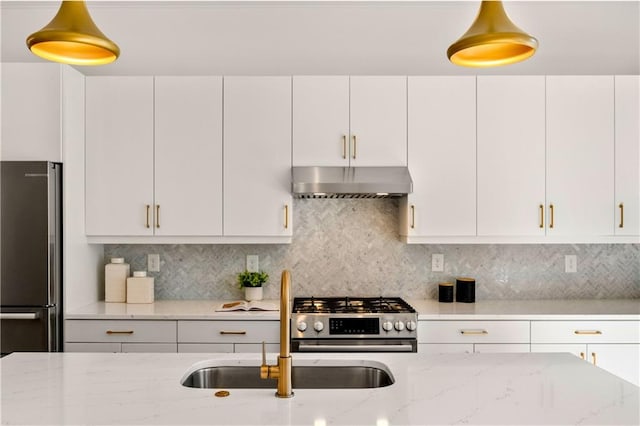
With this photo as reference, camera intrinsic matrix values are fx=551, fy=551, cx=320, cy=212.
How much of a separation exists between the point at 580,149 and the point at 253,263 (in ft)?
7.55

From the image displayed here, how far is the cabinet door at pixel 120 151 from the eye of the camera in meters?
3.54

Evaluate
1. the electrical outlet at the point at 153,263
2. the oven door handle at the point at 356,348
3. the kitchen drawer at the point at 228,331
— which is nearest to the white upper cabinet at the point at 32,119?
the electrical outlet at the point at 153,263

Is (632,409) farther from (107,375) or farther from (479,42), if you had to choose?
(107,375)

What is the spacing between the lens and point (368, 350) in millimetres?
3166

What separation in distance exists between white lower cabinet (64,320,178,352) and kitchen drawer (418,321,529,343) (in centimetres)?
151

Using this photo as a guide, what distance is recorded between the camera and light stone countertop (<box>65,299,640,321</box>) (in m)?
3.26

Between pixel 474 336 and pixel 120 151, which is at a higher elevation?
pixel 120 151

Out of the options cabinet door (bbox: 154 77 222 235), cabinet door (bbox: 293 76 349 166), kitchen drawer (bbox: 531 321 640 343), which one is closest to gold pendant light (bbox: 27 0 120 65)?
cabinet door (bbox: 154 77 222 235)

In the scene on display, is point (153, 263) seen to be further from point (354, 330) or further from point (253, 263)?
point (354, 330)

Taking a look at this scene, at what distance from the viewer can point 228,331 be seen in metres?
3.26

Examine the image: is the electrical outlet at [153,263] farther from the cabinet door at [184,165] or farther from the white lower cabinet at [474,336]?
the white lower cabinet at [474,336]

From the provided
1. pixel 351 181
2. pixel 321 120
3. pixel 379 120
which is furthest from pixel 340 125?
pixel 351 181

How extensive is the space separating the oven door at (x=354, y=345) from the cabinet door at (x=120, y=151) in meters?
1.23

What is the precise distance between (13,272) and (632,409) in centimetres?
303
